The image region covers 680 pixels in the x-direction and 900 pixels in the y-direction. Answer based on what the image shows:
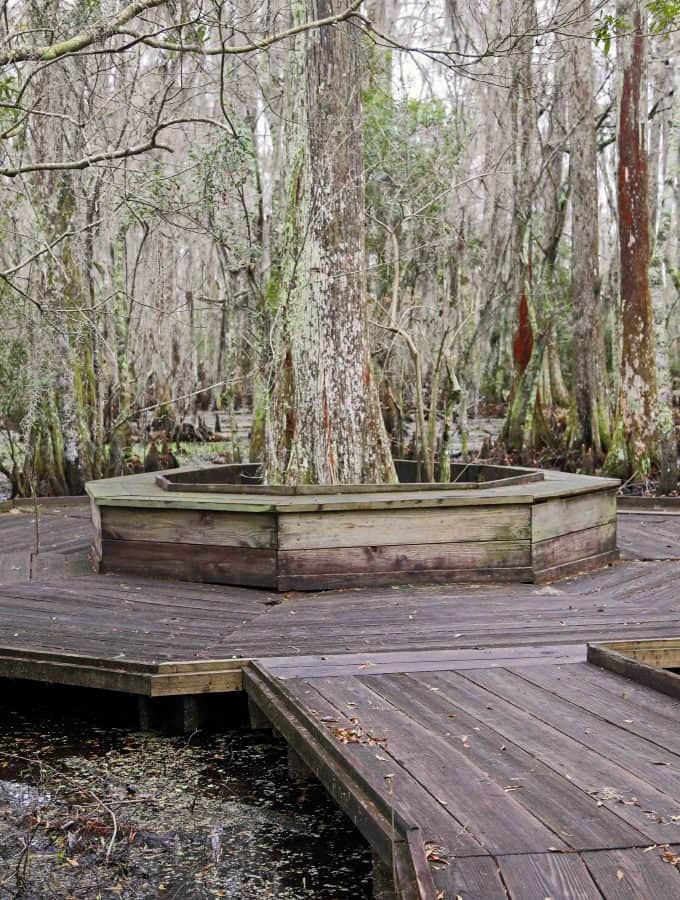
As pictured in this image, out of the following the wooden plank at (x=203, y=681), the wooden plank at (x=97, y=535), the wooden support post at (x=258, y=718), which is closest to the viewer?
the wooden support post at (x=258, y=718)

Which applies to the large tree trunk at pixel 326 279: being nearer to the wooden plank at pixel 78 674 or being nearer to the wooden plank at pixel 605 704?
the wooden plank at pixel 78 674

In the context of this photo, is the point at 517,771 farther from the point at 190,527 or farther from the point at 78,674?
the point at 190,527

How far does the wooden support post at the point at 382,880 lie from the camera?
281 centimetres

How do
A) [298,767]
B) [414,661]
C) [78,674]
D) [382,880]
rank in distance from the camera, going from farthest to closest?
[78,674], [414,661], [298,767], [382,880]

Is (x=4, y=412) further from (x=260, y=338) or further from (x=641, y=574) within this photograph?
(x=641, y=574)

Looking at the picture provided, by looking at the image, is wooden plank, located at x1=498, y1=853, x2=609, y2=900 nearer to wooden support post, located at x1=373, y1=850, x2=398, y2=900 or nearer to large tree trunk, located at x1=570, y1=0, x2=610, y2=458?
wooden support post, located at x1=373, y1=850, x2=398, y2=900

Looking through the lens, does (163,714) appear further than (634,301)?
No

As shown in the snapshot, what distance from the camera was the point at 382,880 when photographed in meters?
2.88

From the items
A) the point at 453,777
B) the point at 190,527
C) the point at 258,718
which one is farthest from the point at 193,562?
the point at 453,777

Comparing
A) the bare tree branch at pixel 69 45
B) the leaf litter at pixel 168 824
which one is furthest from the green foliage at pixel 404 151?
the leaf litter at pixel 168 824

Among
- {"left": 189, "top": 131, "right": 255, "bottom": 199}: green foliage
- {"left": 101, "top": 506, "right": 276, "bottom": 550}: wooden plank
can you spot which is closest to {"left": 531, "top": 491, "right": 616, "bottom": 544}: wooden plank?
{"left": 101, "top": 506, "right": 276, "bottom": 550}: wooden plank

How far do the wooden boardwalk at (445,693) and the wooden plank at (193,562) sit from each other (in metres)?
0.11

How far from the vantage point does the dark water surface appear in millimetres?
3340

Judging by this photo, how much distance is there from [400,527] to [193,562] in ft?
4.16
